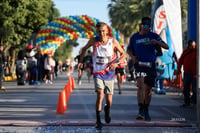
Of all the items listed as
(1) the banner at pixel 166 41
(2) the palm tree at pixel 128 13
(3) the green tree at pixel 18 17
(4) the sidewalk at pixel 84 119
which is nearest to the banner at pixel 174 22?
(1) the banner at pixel 166 41

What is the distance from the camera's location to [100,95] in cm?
1031

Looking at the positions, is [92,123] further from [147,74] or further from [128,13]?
[128,13]

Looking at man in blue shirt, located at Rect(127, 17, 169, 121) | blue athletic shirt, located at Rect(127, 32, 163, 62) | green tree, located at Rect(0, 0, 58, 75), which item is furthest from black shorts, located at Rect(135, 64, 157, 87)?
green tree, located at Rect(0, 0, 58, 75)

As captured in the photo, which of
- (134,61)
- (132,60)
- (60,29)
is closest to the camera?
(134,61)

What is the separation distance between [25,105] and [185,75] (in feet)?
14.2

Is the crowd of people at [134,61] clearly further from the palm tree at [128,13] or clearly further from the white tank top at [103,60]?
the palm tree at [128,13]

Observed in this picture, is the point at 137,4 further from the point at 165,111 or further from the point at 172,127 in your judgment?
the point at 172,127

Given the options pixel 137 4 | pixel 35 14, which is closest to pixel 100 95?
pixel 35 14

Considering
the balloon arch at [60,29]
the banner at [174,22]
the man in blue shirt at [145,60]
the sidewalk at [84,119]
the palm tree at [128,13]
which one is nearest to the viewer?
the sidewalk at [84,119]

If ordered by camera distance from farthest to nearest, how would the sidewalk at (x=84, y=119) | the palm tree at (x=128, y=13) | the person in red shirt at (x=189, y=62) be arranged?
the palm tree at (x=128, y=13) → the person in red shirt at (x=189, y=62) → the sidewalk at (x=84, y=119)

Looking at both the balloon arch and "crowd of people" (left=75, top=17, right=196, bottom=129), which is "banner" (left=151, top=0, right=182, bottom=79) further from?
the balloon arch

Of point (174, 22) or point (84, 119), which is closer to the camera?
point (84, 119)

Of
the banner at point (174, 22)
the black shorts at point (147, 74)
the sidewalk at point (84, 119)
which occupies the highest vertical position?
the banner at point (174, 22)

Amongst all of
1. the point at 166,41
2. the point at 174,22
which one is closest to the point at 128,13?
the point at 166,41
